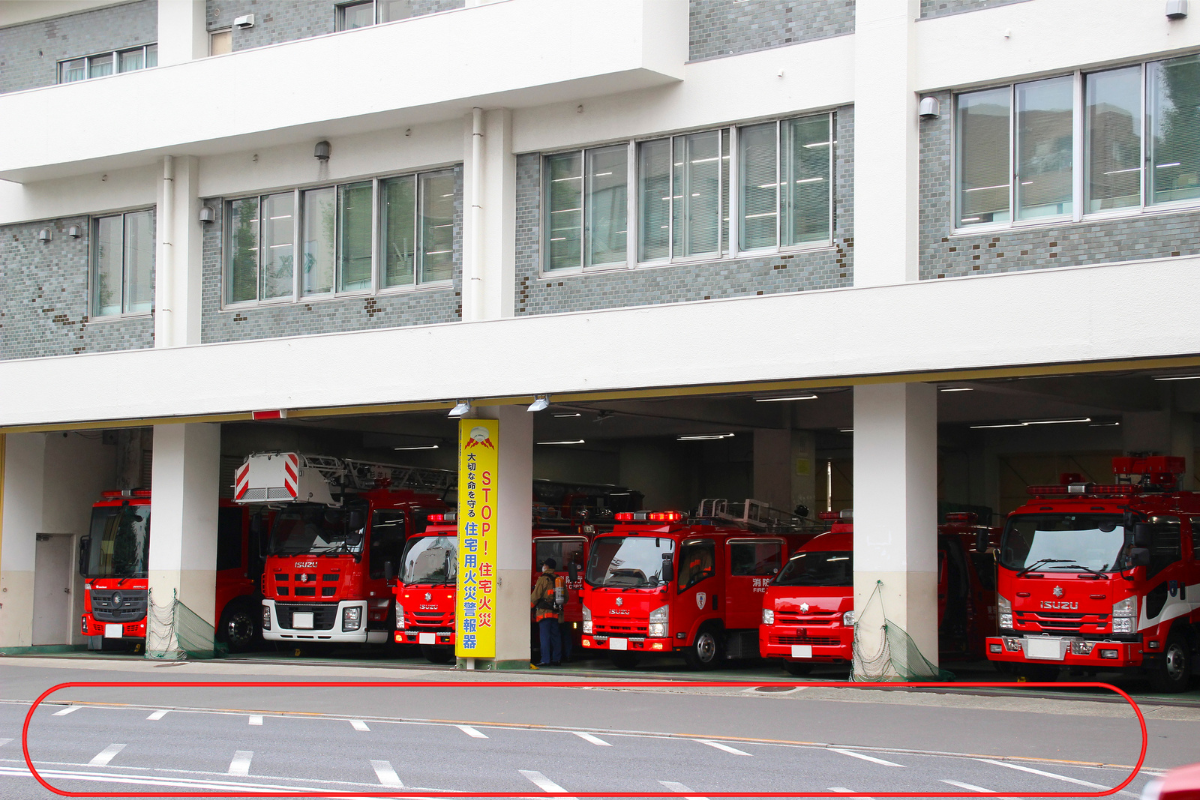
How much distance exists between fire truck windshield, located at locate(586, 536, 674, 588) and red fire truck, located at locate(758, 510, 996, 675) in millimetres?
1755

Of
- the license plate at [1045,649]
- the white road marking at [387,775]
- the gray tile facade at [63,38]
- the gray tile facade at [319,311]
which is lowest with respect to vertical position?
the white road marking at [387,775]

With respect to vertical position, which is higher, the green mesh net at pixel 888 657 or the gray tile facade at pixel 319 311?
the gray tile facade at pixel 319 311

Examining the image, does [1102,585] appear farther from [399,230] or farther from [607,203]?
[399,230]

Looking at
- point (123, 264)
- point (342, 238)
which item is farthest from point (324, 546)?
point (123, 264)

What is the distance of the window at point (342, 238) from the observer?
2284 cm

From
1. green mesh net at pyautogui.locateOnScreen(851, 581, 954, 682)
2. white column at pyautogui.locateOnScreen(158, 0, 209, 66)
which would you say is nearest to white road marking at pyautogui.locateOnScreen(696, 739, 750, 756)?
green mesh net at pyautogui.locateOnScreen(851, 581, 954, 682)

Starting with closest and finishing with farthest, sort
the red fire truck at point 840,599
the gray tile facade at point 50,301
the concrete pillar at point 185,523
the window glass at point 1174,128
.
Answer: the window glass at point 1174,128 < the red fire truck at point 840,599 < the concrete pillar at point 185,523 < the gray tile facade at point 50,301

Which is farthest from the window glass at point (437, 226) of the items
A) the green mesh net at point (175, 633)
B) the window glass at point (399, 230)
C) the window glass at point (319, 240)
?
the green mesh net at point (175, 633)

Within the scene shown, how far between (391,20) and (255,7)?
2837 mm

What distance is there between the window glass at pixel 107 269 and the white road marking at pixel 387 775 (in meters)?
16.9

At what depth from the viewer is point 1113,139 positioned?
1748cm

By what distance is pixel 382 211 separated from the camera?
76.6ft

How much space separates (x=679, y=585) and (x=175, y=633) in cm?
892

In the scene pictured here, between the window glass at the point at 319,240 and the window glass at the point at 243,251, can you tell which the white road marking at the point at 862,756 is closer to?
→ the window glass at the point at 319,240
